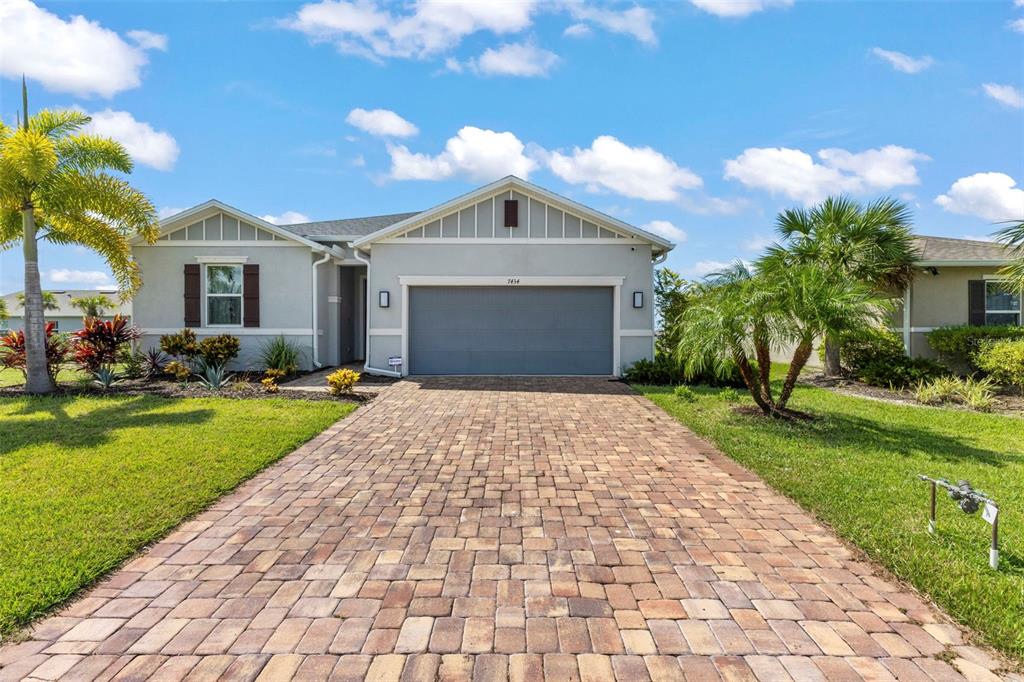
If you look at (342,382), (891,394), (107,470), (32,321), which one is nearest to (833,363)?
(891,394)

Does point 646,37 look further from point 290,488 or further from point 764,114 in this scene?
point 290,488

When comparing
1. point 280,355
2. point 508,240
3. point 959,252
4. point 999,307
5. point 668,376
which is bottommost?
point 668,376

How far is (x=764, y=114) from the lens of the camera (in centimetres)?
1185

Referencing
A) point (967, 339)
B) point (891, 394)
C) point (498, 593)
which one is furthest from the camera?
point (967, 339)

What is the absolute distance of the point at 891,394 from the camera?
11.0 m

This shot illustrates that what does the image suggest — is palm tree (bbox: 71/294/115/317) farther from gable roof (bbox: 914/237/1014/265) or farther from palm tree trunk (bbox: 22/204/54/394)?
gable roof (bbox: 914/237/1014/265)

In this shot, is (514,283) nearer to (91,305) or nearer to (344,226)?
(344,226)

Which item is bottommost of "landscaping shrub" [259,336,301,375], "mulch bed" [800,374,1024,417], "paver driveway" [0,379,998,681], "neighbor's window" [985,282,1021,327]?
"paver driveway" [0,379,998,681]

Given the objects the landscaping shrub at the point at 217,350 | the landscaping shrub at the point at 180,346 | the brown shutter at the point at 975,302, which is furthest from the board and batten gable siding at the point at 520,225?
the brown shutter at the point at 975,302

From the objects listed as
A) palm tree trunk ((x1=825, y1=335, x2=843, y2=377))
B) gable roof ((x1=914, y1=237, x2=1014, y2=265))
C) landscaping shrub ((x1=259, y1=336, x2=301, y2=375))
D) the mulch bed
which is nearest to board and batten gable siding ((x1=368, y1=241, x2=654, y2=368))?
landscaping shrub ((x1=259, y1=336, x2=301, y2=375))

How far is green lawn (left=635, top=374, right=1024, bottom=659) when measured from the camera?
3.08 meters

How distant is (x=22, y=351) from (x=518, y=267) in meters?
10.8

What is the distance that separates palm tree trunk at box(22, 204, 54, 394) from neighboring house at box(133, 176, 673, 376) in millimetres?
3026

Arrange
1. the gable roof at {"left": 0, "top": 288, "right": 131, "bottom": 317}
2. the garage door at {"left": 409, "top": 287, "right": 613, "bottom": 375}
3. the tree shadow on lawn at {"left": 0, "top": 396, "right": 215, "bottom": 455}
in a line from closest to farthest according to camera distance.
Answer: the tree shadow on lawn at {"left": 0, "top": 396, "right": 215, "bottom": 455} < the garage door at {"left": 409, "top": 287, "right": 613, "bottom": 375} < the gable roof at {"left": 0, "top": 288, "right": 131, "bottom": 317}
